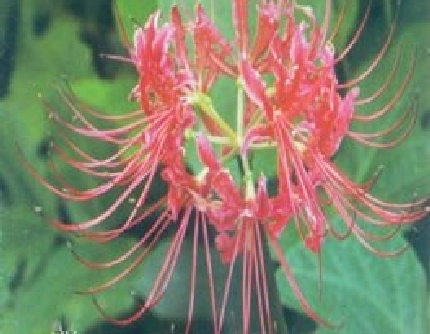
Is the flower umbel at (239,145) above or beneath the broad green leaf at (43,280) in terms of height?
above

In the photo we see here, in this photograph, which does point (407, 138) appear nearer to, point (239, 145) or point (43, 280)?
point (239, 145)

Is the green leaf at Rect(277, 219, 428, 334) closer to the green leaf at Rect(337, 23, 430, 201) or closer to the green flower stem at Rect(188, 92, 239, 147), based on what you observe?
the green leaf at Rect(337, 23, 430, 201)

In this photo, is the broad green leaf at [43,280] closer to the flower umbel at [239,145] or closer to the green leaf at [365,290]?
the flower umbel at [239,145]

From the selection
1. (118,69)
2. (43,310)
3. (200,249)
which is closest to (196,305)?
(200,249)

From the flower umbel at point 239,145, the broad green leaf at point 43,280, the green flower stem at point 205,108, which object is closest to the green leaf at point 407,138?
the flower umbel at point 239,145

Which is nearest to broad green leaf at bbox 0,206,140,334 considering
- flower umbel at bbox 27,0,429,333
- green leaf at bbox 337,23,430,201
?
flower umbel at bbox 27,0,429,333

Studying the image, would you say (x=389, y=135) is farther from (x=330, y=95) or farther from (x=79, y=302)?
(x=79, y=302)
